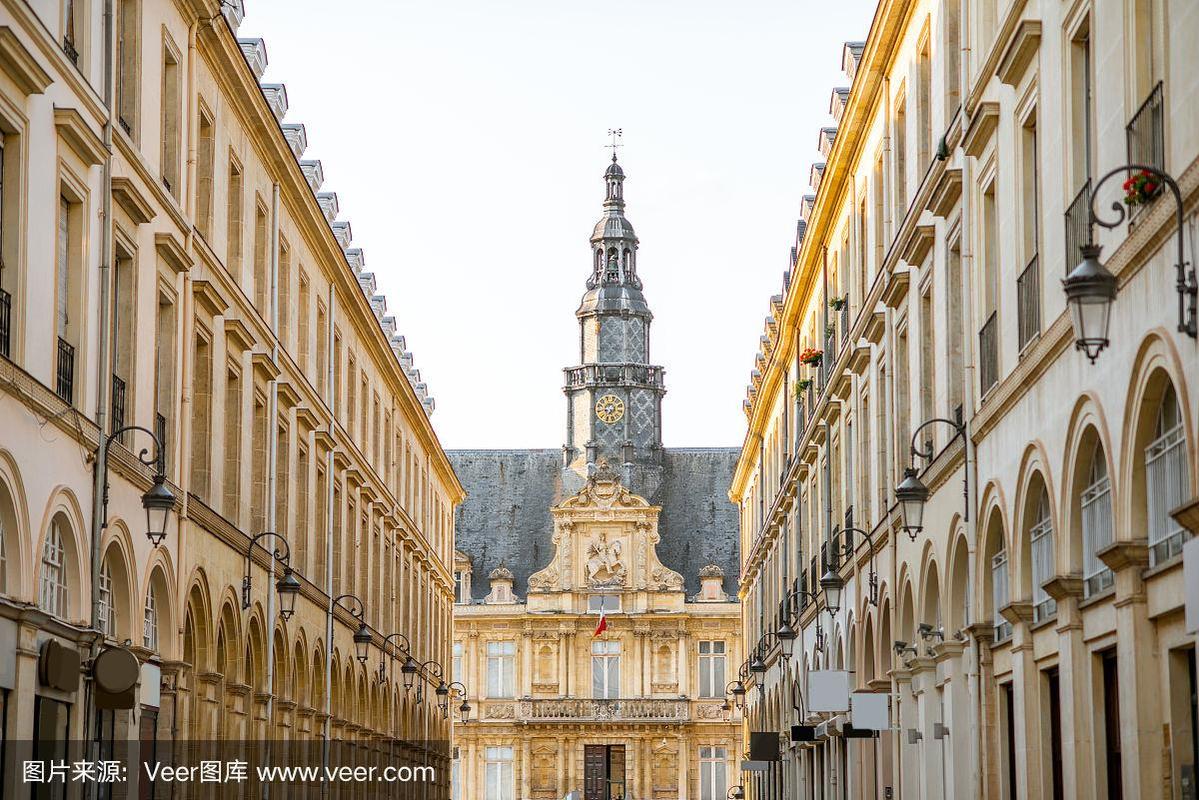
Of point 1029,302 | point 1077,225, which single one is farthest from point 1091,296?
point 1029,302

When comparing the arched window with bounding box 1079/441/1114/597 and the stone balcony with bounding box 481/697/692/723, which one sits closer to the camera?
the arched window with bounding box 1079/441/1114/597

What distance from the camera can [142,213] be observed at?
78.3ft

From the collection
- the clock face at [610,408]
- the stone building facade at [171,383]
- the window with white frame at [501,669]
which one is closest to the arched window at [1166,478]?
the stone building facade at [171,383]

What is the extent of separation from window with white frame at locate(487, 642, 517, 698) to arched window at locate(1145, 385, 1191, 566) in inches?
2849

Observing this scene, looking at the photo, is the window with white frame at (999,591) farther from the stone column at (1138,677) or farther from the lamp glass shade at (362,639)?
the lamp glass shade at (362,639)

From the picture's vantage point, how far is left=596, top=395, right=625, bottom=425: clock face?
301 feet

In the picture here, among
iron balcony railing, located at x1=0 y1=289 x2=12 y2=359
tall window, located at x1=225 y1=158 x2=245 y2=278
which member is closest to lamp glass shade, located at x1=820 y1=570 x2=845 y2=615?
tall window, located at x1=225 y1=158 x2=245 y2=278

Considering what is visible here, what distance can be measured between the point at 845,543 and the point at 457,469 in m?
60.2

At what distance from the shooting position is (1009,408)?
2103 cm

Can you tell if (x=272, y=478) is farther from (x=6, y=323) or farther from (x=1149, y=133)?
(x=1149, y=133)

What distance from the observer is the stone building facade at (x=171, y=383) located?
774 inches

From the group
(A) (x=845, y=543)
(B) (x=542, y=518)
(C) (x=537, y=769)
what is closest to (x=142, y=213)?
(A) (x=845, y=543)

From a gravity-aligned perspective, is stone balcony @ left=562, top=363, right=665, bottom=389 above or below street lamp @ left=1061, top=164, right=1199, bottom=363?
above

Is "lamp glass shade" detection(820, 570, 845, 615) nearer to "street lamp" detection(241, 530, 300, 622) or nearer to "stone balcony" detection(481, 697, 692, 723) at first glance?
"street lamp" detection(241, 530, 300, 622)
